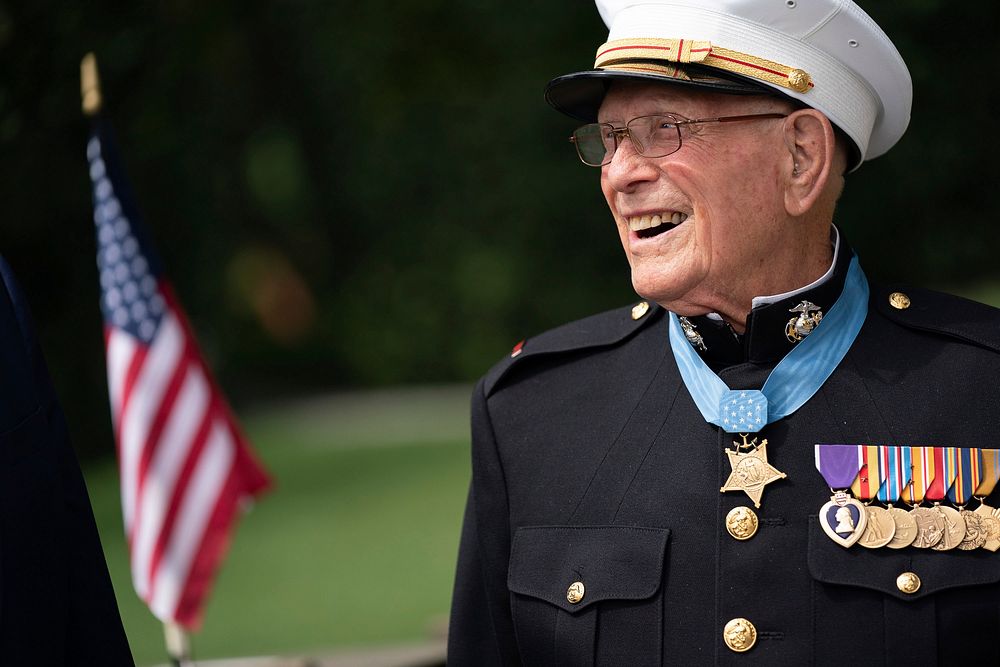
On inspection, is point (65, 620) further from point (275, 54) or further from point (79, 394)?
point (275, 54)

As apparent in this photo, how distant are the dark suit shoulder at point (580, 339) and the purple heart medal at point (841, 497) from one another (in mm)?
555

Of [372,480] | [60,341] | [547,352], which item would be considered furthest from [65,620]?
[372,480]

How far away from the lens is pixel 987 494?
2.21 m

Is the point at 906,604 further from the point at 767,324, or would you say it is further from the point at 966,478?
the point at 767,324

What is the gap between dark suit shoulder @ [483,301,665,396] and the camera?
2.73m

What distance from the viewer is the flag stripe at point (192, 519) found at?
13.4 feet

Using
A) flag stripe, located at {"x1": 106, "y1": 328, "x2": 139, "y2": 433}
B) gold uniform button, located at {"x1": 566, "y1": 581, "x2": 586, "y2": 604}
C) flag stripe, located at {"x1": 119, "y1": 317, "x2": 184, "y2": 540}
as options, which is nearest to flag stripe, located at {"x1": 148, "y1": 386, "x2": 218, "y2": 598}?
flag stripe, located at {"x1": 119, "y1": 317, "x2": 184, "y2": 540}

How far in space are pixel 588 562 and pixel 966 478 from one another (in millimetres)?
676

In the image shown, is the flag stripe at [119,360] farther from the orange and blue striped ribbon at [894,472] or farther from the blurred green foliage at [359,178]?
the orange and blue striped ribbon at [894,472]

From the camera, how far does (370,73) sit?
1433 cm

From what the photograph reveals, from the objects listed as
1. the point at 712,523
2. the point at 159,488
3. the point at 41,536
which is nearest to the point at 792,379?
the point at 712,523

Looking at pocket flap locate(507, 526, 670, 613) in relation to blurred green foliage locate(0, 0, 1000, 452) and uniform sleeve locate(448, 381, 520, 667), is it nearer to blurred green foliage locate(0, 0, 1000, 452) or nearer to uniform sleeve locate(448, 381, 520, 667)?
uniform sleeve locate(448, 381, 520, 667)

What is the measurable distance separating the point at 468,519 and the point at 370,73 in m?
12.1

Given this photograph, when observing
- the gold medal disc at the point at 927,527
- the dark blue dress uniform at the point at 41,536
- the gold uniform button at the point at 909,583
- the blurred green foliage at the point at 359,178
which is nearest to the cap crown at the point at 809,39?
the gold medal disc at the point at 927,527
